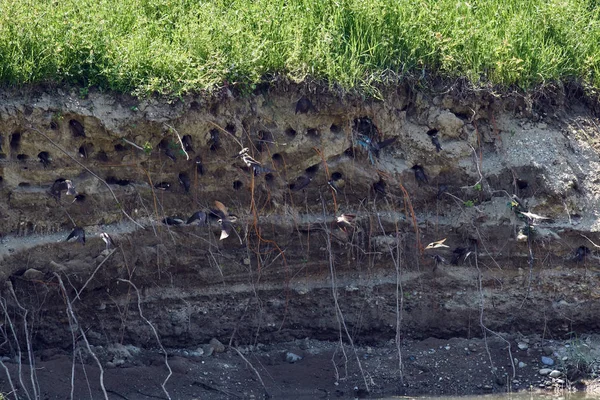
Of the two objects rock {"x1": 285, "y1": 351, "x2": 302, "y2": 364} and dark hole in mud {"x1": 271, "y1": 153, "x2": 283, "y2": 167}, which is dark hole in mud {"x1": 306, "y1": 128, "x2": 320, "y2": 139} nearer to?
dark hole in mud {"x1": 271, "y1": 153, "x2": 283, "y2": 167}

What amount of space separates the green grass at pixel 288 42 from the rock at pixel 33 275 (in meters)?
1.12

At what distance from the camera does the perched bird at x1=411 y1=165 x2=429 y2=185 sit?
5.93 m

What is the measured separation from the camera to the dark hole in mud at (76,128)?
5.43 meters

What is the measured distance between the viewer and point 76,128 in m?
5.44

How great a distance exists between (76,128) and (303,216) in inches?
60.4

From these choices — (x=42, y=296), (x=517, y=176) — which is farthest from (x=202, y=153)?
(x=517, y=176)

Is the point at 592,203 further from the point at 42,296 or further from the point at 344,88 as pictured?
the point at 42,296

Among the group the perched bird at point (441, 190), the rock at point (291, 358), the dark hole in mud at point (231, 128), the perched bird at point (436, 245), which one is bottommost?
the rock at point (291, 358)

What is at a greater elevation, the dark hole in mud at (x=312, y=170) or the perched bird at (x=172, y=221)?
the dark hole in mud at (x=312, y=170)

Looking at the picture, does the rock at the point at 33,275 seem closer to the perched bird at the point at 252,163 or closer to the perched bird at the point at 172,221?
the perched bird at the point at 172,221

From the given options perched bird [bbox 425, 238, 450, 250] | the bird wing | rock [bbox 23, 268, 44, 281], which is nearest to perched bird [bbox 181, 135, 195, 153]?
the bird wing

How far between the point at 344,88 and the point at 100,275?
1.92 metres

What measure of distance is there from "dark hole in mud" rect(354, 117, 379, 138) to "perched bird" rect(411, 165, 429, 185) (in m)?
0.36

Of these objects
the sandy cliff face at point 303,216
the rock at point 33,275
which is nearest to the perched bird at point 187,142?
the sandy cliff face at point 303,216
